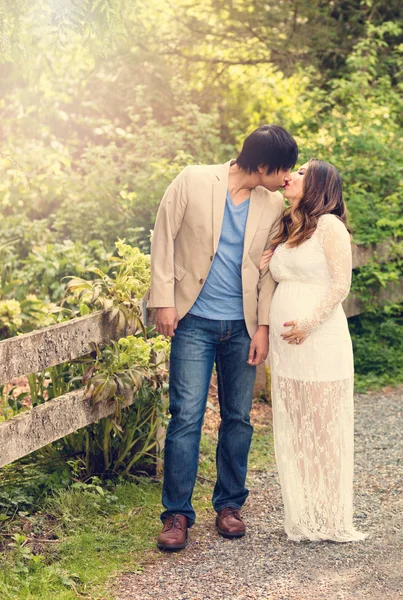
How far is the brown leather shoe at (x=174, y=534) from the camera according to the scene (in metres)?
3.88

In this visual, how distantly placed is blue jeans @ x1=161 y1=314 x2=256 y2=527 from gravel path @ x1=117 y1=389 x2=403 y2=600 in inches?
9.6

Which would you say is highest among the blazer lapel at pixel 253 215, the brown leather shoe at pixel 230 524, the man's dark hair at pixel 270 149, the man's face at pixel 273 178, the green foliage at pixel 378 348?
the man's dark hair at pixel 270 149

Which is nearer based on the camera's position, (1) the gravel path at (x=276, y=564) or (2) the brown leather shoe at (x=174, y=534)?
(1) the gravel path at (x=276, y=564)

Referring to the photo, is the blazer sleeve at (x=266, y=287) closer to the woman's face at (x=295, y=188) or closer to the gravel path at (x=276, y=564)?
the woman's face at (x=295, y=188)

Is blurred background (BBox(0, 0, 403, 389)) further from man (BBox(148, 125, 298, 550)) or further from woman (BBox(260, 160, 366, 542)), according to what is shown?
woman (BBox(260, 160, 366, 542))

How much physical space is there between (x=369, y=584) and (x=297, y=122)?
6.38m

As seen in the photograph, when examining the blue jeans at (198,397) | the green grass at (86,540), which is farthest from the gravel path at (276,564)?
the blue jeans at (198,397)

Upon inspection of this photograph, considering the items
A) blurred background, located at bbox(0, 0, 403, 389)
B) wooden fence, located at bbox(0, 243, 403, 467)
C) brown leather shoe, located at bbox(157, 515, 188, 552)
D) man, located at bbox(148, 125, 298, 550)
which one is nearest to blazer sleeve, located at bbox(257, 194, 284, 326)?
man, located at bbox(148, 125, 298, 550)

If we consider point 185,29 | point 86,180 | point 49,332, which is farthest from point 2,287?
point 185,29

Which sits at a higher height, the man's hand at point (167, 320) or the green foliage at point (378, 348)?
the man's hand at point (167, 320)

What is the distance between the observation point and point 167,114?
1172 cm

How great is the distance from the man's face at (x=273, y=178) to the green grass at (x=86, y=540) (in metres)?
1.68

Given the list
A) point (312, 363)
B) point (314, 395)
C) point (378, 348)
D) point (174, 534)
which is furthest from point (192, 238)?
point (378, 348)

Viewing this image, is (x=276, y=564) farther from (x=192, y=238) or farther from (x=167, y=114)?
(x=167, y=114)
